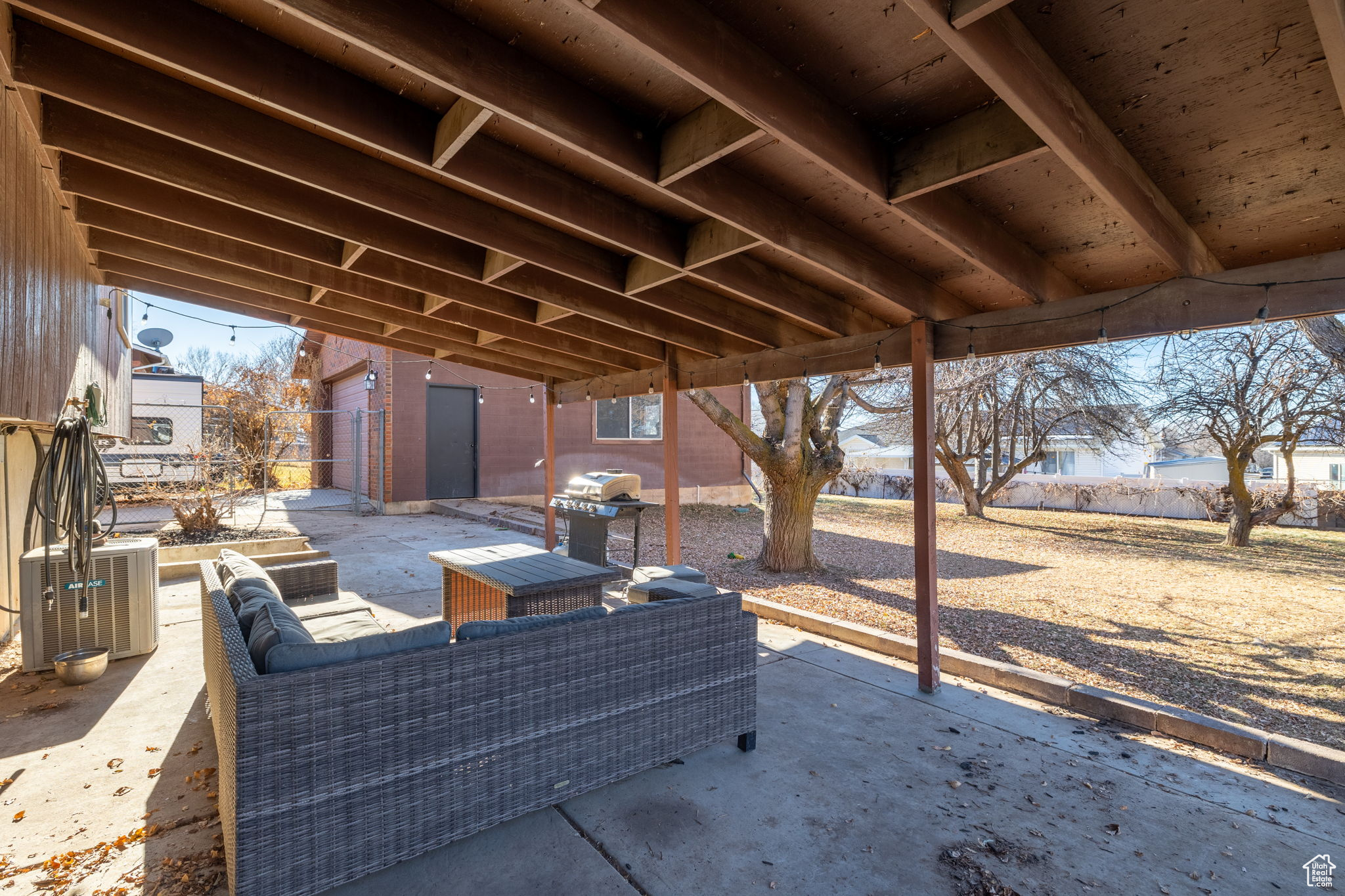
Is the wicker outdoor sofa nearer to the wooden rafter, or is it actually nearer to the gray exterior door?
the wooden rafter

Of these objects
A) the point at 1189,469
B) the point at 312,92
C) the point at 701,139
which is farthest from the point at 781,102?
the point at 1189,469

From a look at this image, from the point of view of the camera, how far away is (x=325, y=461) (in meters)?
9.87

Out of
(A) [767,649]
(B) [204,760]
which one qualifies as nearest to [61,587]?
(B) [204,760]

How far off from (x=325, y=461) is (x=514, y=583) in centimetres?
794

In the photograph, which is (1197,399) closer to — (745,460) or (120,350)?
(745,460)

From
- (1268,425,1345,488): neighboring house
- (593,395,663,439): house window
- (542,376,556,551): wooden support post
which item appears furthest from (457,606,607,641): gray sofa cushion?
(1268,425,1345,488): neighboring house

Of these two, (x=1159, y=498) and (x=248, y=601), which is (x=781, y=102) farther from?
(x=1159, y=498)

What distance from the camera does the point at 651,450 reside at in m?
13.2

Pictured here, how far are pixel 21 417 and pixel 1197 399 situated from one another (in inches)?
499

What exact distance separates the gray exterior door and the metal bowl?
7925 mm

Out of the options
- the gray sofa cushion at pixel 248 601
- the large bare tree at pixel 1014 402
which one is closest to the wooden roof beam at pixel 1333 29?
the gray sofa cushion at pixel 248 601

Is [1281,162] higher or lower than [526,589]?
higher

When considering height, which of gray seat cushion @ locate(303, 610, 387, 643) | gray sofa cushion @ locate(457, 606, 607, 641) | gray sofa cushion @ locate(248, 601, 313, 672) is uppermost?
gray sofa cushion @ locate(248, 601, 313, 672)

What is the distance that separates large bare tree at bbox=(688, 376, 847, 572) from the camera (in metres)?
6.54
